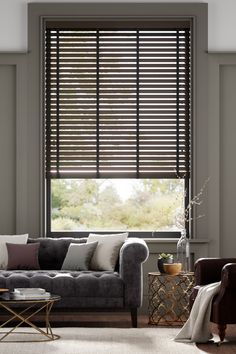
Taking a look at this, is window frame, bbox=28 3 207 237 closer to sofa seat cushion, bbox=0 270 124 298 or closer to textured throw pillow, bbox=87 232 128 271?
textured throw pillow, bbox=87 232 128 271

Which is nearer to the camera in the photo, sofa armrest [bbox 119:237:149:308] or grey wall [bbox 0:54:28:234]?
sofa armrest [bbox 119:237:149:308]

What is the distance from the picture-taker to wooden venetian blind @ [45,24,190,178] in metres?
9.79

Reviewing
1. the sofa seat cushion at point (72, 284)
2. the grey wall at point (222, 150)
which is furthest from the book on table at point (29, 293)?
the grey wall at point (222, 150)

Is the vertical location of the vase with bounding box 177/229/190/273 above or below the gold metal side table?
above

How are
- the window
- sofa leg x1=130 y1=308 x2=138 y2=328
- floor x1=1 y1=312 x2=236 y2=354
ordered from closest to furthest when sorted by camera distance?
1. floor x1=1 y1=312 x2=236 y2=354
2. sofa leg x1=130 y1=308 x2=138 y2=328
3. the window

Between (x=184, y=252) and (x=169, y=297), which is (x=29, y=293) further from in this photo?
(x=184, y=252)

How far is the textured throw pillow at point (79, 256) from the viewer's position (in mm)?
8914

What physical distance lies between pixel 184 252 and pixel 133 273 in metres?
1.14

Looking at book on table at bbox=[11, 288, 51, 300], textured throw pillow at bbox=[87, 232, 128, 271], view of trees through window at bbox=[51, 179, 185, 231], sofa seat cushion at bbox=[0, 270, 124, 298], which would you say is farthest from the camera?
view of trees through window at bbox=[51, 179, 185, 231]

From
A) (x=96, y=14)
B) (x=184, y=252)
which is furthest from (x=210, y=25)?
(x=184, y=252)

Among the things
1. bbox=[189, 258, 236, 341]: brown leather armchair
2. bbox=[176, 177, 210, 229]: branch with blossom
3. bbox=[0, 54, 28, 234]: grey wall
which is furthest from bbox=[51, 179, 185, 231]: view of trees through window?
bbox=[189, 258, 236, 341]: brown leather armchair

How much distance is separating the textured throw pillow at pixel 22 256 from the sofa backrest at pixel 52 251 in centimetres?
14

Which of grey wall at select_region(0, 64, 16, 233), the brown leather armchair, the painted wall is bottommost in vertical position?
the brown leather armchair

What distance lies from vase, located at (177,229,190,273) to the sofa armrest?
880 millimetres
